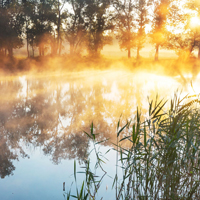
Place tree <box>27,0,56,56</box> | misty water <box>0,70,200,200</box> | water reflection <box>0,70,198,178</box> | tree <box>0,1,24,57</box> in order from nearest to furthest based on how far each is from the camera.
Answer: misty water <box>0,70,200,200</box>
water reflection <box>0,70,198,178</box>
tree <box>0,1,24,57</box>
tree <box>27,0,56,56</box>

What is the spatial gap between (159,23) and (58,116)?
24.5 m

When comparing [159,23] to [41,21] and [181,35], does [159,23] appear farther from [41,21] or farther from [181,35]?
[41,21]

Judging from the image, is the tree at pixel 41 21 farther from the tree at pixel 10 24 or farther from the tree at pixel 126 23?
the tree at pixel 126 23

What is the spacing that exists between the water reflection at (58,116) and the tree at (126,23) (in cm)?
1712

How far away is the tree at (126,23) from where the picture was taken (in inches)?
1179

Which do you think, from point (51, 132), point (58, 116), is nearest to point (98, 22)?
point (58, 116)

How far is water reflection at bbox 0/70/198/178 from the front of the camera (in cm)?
549

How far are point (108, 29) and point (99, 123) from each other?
2600 centimetres

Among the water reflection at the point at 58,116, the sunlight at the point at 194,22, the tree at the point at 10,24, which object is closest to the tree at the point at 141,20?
→ the sunlight at the point at 194,22

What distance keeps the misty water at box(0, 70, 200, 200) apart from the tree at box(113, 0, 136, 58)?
1816cm

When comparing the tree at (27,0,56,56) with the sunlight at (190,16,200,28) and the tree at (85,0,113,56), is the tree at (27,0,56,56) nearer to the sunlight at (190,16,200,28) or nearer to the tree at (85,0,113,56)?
the tree at (85,0,113,56)

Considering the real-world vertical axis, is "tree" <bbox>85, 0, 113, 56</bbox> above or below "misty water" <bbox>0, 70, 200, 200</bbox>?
above

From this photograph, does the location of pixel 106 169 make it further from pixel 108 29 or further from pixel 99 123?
pixel 108 29

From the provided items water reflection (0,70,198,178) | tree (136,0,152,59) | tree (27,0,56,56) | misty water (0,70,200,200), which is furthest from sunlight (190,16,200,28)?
misty water (0,70,200,200)
